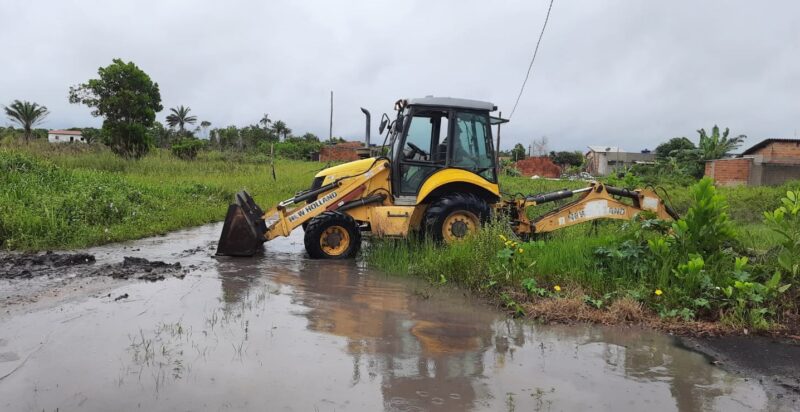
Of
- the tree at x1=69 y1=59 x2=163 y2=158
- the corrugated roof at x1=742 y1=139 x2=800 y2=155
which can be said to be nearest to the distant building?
the corrugated roof at x1=742 y1=139 x2=800 y2=155

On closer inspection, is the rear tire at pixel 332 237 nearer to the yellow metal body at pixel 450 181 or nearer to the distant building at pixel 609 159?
the yellow metal body at pixel 450 181

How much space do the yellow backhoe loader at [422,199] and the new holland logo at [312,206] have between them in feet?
0.05

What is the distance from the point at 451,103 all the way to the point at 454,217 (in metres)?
1.82

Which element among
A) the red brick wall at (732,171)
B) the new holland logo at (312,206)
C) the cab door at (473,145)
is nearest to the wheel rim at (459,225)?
the cab door at (473,145)

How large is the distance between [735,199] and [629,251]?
1367cm

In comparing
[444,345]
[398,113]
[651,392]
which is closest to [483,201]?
[398,113]

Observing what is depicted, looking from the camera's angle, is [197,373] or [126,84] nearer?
[197,373]

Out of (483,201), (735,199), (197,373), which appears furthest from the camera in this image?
(735,199)

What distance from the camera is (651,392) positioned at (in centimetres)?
404

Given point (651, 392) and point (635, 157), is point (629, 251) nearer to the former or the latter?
point (651, 392)

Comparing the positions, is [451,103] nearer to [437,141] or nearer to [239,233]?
[437,141]

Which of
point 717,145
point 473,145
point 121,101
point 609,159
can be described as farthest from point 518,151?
point 473,145

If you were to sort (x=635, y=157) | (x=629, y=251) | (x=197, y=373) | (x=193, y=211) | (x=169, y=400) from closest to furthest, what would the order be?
(x=169, y=400) < (x=197, y=373) < (x=629, y=251) < (x=193, y=211) < (x=635, y=157)

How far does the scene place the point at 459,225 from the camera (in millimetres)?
8594
